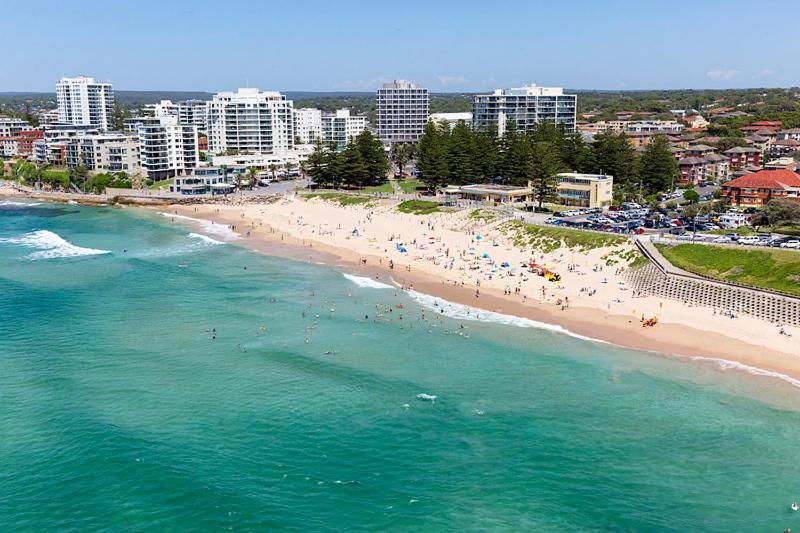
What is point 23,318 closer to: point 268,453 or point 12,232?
point 268,453

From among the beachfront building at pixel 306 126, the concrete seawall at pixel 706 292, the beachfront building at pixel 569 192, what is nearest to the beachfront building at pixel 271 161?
the beachfront building at pixel 306 126

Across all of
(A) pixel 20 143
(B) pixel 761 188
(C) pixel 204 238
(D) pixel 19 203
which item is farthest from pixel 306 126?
(B) pixel 761 188

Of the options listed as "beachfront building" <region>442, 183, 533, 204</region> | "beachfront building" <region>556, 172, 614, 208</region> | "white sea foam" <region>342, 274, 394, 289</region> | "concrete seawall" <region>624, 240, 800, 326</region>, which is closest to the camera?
"concrete seawall" <region>624, 240, 800, 326</region>

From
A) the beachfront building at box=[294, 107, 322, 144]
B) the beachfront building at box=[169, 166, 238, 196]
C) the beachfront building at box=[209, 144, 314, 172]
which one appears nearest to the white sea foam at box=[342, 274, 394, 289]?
the beachfront building at box=[169, 166, 238, 196]

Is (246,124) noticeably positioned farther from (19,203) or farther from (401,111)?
(19,203)

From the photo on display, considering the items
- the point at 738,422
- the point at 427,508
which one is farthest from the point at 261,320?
the point at 738,422

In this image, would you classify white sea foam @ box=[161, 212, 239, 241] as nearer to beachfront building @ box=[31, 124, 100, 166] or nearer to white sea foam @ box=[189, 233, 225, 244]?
white sea foam @ box=[189, 233, 225, 244]
